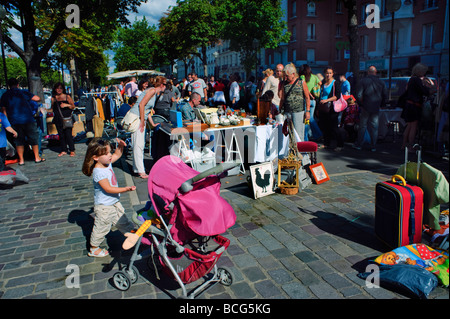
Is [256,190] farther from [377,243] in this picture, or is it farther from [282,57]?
[282,57]

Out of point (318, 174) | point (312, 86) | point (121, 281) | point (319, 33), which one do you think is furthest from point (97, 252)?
point (319, 33)

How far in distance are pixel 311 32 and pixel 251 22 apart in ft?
38.0

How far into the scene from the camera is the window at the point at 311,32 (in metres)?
47.0

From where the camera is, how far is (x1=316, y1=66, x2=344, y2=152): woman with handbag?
30.0 feet

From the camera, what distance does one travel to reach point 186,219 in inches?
114

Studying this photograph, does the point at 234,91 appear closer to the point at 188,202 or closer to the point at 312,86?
the point at 312,86

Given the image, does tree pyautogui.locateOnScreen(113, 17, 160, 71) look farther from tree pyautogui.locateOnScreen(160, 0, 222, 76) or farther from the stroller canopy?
the stroller canopy

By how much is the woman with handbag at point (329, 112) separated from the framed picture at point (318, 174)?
302 centimetres

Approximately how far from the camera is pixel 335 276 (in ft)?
11.3

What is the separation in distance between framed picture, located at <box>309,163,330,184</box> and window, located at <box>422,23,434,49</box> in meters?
32.0

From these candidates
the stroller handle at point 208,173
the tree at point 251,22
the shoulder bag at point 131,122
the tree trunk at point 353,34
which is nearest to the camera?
the stroller handle at point 208,173

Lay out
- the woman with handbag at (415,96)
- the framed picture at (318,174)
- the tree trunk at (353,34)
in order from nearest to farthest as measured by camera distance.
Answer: the framed picture at (318,174) → the woman with handbag at (415,96) → the tree trunk at (353,34)

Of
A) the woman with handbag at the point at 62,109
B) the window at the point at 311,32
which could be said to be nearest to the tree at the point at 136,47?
the window at the point at 311,32

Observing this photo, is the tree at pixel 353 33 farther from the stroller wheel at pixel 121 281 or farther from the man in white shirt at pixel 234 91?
the stroller wheel at pixel 121 281
